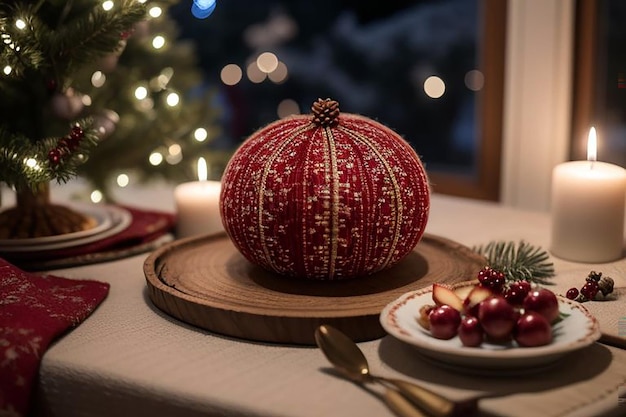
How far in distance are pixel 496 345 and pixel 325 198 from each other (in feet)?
0.89

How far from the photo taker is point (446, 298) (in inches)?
33.3

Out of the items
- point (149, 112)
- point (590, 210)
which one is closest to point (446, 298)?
point (590, 210)

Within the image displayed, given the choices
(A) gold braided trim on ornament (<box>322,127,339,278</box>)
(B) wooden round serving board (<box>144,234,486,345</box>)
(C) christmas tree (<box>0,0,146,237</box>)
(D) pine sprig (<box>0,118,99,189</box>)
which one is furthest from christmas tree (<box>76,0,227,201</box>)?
(A) gold braided trim on ornament (<box>322,127,339,278</box>)

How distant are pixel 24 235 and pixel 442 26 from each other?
1.51m

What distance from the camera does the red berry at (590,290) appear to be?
3.27 feet

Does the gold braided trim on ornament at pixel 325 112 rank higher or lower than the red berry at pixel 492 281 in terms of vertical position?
higher

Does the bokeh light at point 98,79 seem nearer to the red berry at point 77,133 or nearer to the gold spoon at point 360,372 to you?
the red berry at point 77,133

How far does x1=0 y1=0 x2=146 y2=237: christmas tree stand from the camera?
3.50ft

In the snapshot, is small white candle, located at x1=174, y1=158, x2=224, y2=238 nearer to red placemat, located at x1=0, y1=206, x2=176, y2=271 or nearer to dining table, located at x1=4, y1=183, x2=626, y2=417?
red placemat, located at x1=0, y1=206, x2=176, y2=271

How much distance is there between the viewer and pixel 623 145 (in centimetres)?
179

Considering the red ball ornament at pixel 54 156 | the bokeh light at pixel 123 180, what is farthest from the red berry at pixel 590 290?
the bokeh light at pixel 123 180

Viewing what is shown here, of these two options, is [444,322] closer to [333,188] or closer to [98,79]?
[333,188]

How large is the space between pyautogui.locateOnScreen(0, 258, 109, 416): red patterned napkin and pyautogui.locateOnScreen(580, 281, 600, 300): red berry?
1.99ft

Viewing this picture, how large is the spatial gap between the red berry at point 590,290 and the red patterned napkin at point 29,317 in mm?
607
